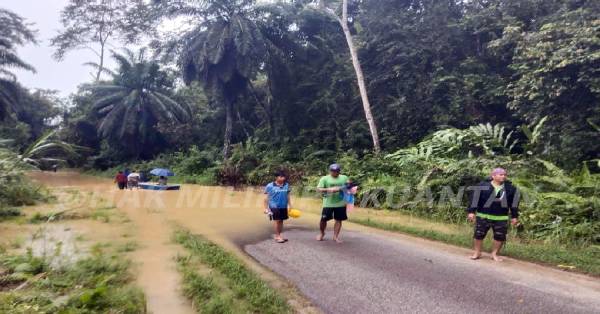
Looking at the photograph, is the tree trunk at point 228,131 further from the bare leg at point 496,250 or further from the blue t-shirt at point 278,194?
the bare leg at point 496,250

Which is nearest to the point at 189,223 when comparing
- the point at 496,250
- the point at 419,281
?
the point at 419,281

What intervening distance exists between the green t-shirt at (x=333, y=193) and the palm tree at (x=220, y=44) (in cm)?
1391

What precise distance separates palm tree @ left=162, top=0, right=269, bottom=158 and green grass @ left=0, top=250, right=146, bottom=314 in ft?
50.6

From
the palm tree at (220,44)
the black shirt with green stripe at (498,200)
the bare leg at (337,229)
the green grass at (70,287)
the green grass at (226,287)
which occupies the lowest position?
the green grass at (70,287)

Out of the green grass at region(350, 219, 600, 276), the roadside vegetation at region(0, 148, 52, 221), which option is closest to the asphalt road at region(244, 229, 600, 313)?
the green grass at region(350, 219, 600, 276)

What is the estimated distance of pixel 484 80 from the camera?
15.4m

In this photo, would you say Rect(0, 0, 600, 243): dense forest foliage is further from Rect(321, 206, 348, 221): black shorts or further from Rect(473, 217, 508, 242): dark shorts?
Rect(321, 206, 348, 221): black shorts

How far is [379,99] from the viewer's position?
19.0m

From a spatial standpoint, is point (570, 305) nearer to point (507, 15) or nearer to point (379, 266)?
Answer: point (379, 266)

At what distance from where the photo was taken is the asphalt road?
177 inches

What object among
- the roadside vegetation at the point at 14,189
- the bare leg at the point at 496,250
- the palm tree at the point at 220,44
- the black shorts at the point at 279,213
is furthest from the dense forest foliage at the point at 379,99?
the black shorts at the point at 279,213

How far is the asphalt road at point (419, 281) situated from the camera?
4508 millimetres

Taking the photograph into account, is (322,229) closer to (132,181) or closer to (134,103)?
(132,181)

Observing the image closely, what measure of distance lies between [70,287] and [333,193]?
4.14 meters
